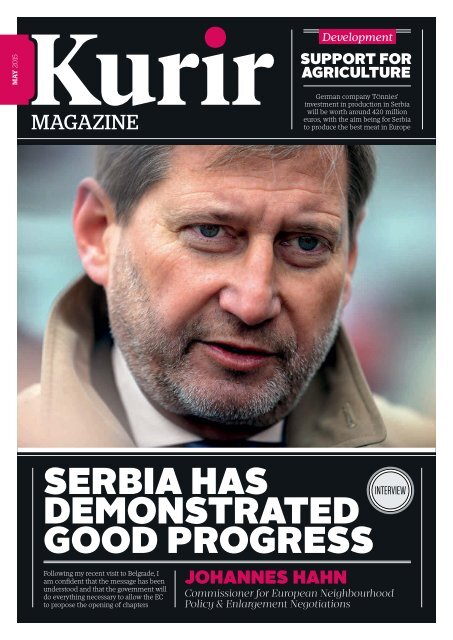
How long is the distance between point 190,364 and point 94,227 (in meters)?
0.73

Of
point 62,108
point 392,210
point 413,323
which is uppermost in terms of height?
point 62,108

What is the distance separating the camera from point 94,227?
3.22 meters

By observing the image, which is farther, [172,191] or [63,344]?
[63,344]

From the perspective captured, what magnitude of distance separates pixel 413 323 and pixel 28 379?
166 centimetres

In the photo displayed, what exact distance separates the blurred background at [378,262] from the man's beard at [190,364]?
0.23m

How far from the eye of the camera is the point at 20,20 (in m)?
3.08

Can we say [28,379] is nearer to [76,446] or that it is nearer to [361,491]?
[76,446]

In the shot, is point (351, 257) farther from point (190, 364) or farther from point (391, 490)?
point (391, 490)

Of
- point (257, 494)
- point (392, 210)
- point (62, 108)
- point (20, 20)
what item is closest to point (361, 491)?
point (257, 494)

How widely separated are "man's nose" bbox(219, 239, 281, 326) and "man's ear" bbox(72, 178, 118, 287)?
60 centimetres

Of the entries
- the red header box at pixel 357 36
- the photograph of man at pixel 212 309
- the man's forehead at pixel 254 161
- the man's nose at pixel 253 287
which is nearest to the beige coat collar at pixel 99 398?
the photograph of man at pixel 212 309

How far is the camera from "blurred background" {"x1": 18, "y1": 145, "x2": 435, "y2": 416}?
3.13m

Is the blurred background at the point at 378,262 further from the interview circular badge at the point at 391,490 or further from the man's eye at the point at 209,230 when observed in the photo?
the man's eye at the point at 209,230

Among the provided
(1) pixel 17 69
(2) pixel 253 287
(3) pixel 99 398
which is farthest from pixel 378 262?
(1) pixel 17 69
